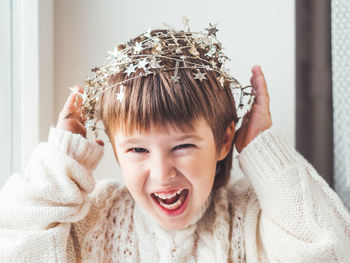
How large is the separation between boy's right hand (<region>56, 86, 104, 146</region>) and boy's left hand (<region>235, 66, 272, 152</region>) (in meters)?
0.39

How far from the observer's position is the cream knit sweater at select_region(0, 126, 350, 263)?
2.94ft

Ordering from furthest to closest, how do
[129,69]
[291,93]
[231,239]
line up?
[291,93], [231,239], [129,69]

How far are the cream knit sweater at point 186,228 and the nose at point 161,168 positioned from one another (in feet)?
0.61

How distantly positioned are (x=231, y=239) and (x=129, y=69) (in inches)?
18.1

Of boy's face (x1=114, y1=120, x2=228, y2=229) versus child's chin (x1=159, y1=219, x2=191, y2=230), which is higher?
boy's face (x1=114, y1=120, x2=228, y2=229)

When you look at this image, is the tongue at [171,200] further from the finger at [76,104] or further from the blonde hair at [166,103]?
the finger at [76,104]

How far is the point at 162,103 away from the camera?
0.84 metres

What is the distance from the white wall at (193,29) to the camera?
118 cm

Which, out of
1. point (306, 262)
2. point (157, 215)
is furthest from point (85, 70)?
point (306, 262)

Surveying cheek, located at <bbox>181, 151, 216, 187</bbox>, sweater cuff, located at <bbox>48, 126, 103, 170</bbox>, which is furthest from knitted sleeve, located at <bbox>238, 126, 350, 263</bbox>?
sweater cuff, located at <bbox>48, 126, 103, 170</bbox>

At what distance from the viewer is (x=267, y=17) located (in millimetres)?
1188

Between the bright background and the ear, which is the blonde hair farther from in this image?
the bright background

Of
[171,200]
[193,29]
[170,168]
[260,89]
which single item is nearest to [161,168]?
[170,168]

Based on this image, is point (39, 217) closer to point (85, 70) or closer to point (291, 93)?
point (85, 70)
